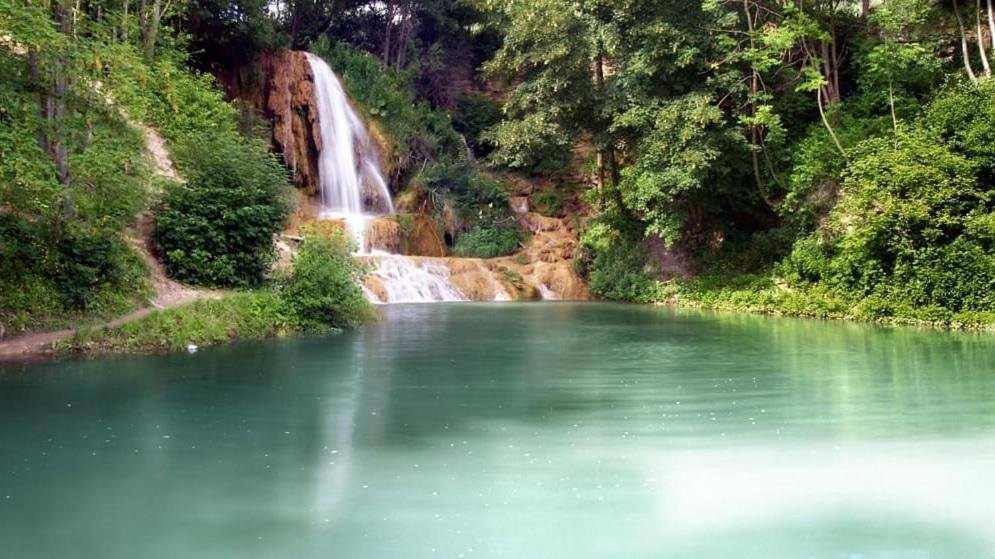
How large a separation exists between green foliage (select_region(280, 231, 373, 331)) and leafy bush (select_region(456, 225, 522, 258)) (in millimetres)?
12218

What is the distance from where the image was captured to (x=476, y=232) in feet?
92.7

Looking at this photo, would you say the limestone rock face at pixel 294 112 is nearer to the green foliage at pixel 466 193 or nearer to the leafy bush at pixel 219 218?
the green foliage at pixel 466 193

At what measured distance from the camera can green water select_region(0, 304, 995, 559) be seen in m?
4.70

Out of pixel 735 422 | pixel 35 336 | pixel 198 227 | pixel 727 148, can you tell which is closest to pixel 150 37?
pixel 198 227

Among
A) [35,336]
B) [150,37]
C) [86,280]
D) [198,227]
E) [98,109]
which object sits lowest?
[35,336]

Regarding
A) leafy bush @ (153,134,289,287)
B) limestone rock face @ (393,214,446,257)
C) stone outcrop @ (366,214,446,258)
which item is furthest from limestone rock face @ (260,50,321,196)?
leafy bush @ (153,134,289,287)

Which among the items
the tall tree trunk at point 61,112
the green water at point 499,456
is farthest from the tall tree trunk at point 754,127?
the tall tree trunk at point 61,112

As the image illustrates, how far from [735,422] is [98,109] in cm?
983

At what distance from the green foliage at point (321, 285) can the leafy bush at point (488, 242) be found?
1222 centimetres

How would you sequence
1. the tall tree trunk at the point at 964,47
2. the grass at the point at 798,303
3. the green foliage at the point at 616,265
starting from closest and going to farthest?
the grass at the point at 798,303 < the tall tree trunk at the point at 964,47 < the green foliage at the point at 616,265

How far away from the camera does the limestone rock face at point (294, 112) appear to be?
85.6 ft

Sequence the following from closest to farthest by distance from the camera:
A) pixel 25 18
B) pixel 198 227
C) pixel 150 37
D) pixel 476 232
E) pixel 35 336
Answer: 1. pixel 25 18
2. pixel 35 336
3. pixel 198 227
4. pixel 150 37
5. pixel 476 232

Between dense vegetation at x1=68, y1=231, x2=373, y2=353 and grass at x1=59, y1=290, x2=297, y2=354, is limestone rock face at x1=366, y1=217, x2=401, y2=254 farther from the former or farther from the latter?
grass at x1=59, y1=290, x2=297, y2=354

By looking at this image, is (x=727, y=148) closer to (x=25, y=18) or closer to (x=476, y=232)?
(x=476, y=232)
